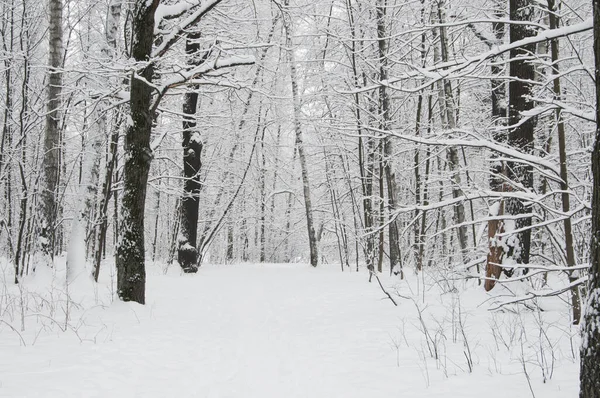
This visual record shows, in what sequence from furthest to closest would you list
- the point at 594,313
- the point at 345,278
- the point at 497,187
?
the point at 345,278 → the point at 497,187 → the point at 594,313

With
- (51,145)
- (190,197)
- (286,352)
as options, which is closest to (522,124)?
(286,352)

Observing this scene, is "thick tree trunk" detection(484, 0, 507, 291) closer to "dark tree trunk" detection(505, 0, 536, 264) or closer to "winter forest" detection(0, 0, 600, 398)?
"winter forest" detection(0, 0, 600, 398)

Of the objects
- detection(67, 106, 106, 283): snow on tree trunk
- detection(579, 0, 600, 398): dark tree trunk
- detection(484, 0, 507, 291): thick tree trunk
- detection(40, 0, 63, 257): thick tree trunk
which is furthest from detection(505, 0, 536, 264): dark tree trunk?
detection(40, 0, 63, 257): thick tree trunk

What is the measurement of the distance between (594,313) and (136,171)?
231 inches

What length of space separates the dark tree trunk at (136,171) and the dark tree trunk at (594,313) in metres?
5.71

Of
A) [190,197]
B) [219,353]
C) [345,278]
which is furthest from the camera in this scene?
[190,197]

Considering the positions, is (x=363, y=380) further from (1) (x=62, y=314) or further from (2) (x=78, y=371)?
(1) (x=62, y=314)

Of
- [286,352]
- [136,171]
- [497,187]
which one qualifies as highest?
[136,171]

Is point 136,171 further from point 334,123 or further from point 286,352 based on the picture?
point 334,123

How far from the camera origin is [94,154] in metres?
8.85

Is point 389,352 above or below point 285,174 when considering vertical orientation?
below

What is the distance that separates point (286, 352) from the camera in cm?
450

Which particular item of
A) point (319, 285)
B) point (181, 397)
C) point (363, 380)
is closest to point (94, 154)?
point (319, 285)

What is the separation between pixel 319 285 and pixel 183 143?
6.29m
